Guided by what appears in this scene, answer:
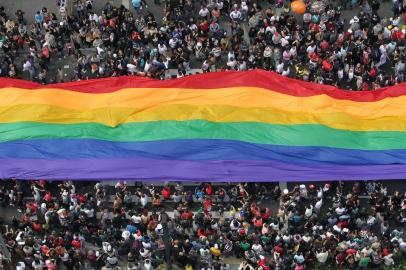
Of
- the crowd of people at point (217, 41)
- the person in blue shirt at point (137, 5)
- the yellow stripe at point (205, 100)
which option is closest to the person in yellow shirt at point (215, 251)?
the yellow stripe at point (205, 100)

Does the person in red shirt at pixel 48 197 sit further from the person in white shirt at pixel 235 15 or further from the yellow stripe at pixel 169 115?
the person in white shirt at pixel 235 15

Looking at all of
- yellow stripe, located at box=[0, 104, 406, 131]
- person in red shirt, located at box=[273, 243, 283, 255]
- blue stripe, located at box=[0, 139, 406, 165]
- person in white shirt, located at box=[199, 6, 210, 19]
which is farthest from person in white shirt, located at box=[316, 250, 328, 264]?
person in white shirt, located at box=[199, 6, 210, 19]

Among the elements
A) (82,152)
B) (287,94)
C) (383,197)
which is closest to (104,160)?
(82,152)

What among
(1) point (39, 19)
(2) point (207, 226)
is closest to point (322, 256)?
(2) point (207, 226)

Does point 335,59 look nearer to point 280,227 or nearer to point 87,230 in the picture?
point 280,227

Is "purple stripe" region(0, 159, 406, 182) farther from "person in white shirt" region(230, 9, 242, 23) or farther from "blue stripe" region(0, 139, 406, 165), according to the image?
"person in white shirt" region(230, 9, 242, 23)

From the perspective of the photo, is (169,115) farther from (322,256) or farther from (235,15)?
(235,15)

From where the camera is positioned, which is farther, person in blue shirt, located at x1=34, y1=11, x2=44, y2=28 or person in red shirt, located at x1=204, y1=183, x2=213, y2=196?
person in blue shirt, located at x1=34, y1=11, x2=44, y2=28
